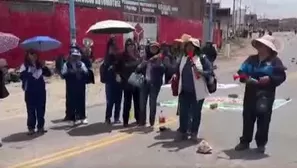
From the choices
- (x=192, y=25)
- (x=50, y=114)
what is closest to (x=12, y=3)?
(x=50, y=114)

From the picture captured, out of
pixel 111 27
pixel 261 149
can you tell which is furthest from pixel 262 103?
pixel 111 27

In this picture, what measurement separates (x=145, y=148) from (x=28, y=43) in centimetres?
337

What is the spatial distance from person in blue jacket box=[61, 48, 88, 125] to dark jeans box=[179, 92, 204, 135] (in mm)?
2435

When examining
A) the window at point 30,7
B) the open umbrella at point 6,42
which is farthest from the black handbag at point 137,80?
the window at point 30,7

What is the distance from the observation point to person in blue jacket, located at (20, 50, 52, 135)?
32.2ft

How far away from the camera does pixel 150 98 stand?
10297 millimetres

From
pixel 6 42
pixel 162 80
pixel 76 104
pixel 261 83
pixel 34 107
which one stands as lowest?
pixel 76 104

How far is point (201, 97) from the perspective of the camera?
8.92 m

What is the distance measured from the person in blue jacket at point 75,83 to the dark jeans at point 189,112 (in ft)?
7.99

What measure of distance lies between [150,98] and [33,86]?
213cm

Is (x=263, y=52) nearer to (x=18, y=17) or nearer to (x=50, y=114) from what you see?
(x=50, y=114)

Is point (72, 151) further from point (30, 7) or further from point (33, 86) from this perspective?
point (30, 7)

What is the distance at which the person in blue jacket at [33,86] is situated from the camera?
32.2 ft

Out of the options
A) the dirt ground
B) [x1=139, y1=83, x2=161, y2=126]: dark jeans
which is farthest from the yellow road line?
the dirt ground
